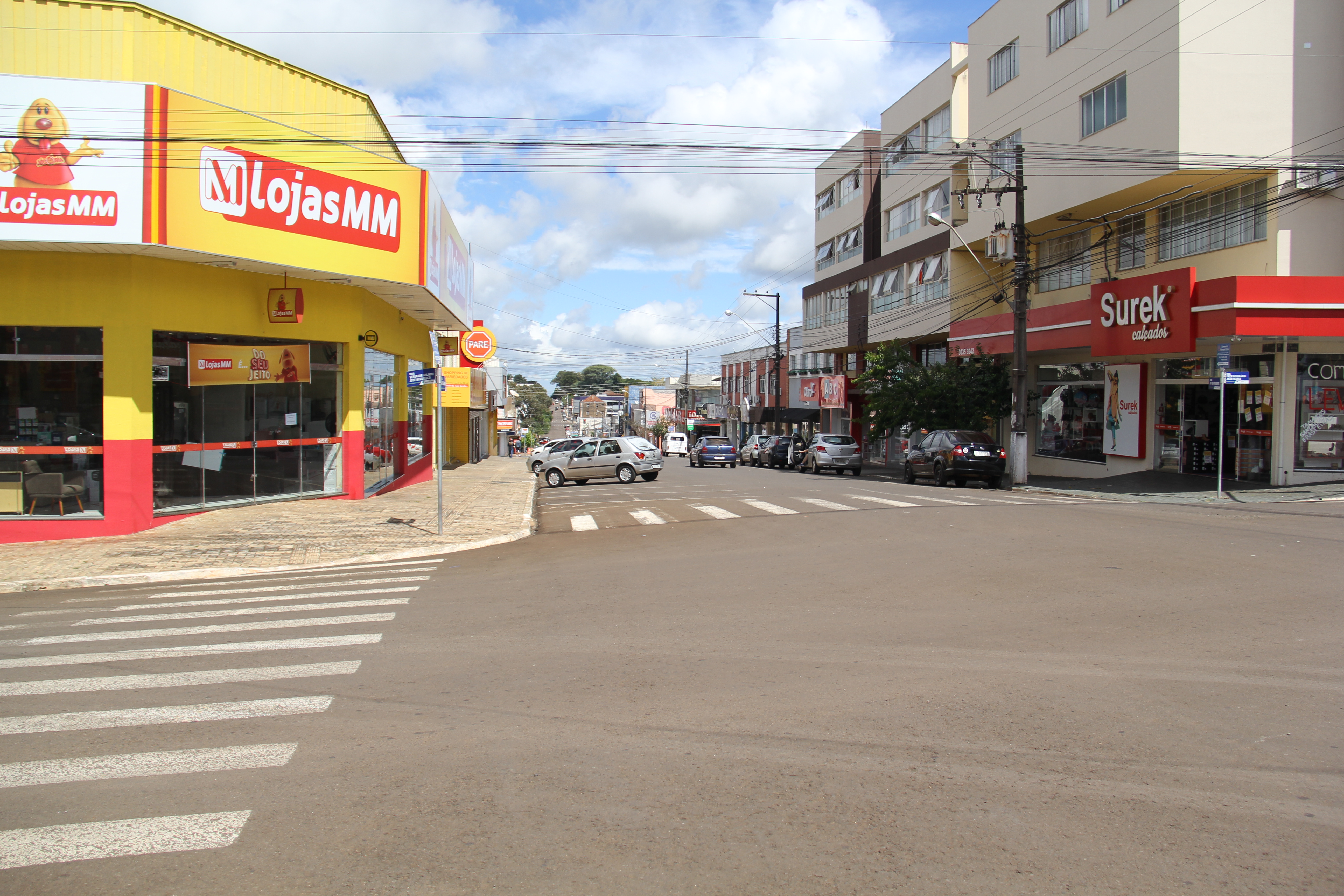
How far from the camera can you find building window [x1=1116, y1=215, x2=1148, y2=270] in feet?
88.4

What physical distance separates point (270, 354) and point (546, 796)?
618 inches

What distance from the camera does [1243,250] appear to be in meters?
22.8

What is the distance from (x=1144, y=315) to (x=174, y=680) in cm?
2443

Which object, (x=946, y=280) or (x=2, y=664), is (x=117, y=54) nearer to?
(x=2, y=664)

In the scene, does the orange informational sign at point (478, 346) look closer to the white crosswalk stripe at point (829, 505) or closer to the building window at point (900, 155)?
the white crosswalk stripe at point (829, 505)

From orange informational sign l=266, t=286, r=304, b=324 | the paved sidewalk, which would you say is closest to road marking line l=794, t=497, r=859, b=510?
the paved sidewalk

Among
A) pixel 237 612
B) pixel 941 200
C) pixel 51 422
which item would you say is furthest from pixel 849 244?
pixel 237 612

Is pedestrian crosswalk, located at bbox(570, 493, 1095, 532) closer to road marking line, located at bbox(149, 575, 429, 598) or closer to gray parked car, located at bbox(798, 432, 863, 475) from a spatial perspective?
road marking line, located at bbox(149, 575, 429, 598)

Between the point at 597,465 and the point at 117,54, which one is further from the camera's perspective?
the point at 597,465

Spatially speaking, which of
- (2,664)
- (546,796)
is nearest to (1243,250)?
(546,796)

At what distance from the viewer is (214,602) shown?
9.66 meters

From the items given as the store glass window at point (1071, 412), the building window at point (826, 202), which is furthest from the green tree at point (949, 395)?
the building window at point (826, 202)

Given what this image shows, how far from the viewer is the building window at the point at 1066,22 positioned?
1100 inches

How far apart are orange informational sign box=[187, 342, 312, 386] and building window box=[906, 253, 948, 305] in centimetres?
2756
